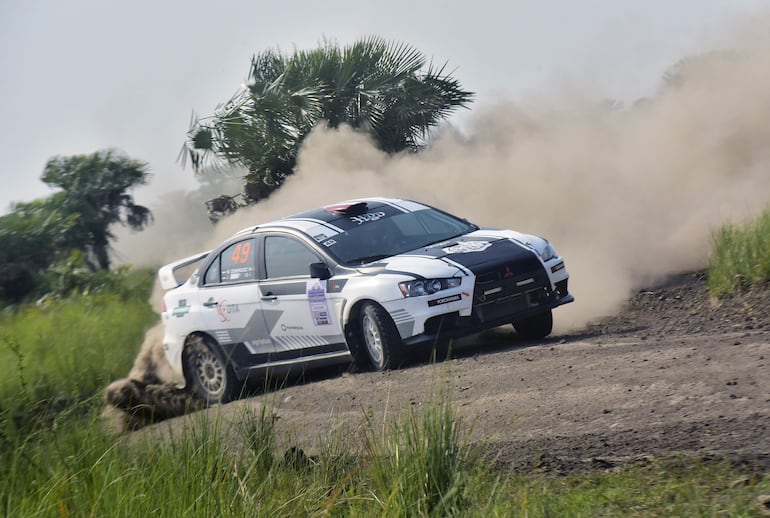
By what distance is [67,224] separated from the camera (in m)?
27.7

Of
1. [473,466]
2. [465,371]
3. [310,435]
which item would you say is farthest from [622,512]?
[465,371]

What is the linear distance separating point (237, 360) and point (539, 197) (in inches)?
333

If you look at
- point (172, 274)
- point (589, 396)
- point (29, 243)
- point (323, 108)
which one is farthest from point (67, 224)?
point (589, 396)

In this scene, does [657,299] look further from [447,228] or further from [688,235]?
[447,228]

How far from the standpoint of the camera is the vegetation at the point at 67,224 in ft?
82.9

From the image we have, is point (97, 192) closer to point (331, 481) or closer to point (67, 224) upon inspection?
point (67, 224)

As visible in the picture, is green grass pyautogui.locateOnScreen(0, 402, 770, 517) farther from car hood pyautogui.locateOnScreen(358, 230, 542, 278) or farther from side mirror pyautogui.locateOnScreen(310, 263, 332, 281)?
side mirror pyautogui.locateOnScreen(310, 263, 332, 281)

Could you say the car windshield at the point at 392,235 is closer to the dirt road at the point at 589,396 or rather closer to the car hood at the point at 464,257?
the car hood at the point at 464,257

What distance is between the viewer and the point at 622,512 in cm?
507

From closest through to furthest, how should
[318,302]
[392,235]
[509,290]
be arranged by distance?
[509,290], [318,302], [392,235]

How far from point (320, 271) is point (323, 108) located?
11.9 meters

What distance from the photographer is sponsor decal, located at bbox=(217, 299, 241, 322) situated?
36.3ft

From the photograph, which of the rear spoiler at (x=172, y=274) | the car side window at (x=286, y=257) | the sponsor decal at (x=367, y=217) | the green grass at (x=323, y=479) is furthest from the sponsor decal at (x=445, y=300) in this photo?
the rear spoiler at (x=172, y=274)

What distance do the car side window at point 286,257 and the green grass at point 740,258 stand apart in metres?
4.49
